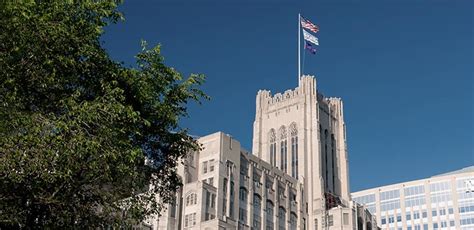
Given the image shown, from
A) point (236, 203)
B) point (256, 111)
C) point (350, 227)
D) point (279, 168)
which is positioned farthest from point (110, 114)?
point (256, 111)

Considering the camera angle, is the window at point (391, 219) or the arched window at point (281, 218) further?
the window at point (391, 219)

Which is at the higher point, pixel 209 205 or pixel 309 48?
pixel 309 48

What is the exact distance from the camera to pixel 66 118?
22188mm

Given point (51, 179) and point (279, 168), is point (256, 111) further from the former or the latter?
point (51, 179)

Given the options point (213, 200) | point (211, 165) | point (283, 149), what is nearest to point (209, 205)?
point (213, 200)

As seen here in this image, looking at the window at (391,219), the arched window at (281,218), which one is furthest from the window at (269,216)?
the window at (391,219)

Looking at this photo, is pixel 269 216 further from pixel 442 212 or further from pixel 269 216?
pixel 442 212

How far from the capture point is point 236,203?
96.2 metres

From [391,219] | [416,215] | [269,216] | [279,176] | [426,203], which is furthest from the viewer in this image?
[391,219]

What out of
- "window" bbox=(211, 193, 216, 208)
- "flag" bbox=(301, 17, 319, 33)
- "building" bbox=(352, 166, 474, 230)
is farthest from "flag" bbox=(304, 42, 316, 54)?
"building" bbox=(352, 166, 474, 230)

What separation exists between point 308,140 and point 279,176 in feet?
46.1

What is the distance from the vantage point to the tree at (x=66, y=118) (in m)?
20.6

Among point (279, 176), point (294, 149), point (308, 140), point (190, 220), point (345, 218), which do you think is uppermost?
point (308, 140)

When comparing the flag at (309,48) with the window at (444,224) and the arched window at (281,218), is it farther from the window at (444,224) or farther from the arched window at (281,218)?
the window at (444,224)
